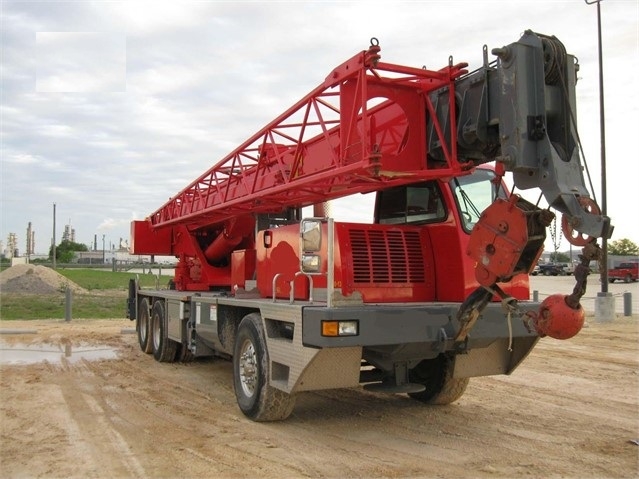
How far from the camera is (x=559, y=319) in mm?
4648

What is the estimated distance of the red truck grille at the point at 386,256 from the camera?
6.18 metres

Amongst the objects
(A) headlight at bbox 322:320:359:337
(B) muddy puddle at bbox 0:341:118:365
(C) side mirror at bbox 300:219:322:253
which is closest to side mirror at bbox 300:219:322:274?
(C) side mirror at bbox 300:219:322:253

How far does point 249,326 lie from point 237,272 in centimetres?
215

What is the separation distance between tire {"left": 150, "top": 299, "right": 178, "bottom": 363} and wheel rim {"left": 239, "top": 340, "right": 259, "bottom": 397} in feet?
14.4

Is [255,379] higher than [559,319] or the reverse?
the reverse

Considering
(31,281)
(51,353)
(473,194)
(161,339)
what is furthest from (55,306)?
(473,194)

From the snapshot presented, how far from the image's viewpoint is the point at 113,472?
4.99m

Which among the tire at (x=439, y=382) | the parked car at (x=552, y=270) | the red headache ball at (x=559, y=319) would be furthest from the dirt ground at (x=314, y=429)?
the parked car at (x=552, y=270)

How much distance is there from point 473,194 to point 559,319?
2278 millimetres

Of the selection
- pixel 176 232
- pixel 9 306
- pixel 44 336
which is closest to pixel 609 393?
pixel 176 232

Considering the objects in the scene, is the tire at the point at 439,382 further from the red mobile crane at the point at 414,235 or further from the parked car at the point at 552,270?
the parked car at the point at 552,270

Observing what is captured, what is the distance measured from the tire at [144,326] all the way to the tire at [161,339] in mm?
330

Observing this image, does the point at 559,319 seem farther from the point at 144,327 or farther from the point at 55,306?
the point at 55,306

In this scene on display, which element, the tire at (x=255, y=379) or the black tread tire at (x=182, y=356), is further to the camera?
the black tread tire at (x=182, y=356)
